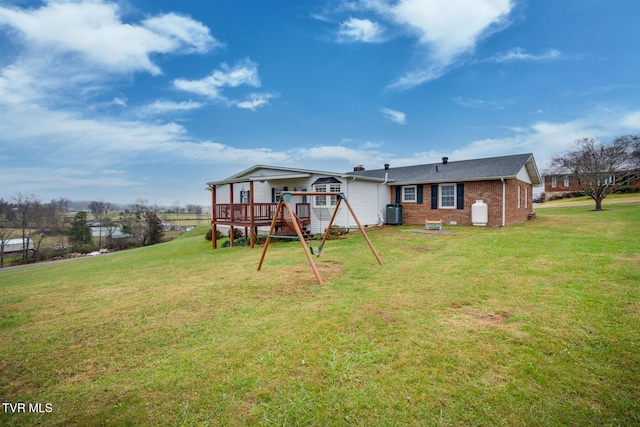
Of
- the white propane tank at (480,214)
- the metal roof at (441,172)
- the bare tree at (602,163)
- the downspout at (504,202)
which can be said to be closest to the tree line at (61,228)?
the metal roof at (441,172)

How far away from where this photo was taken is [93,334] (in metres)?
4.36

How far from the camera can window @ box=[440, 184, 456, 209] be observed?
1677 cm

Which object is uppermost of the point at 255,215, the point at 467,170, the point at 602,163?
the point at 602,163

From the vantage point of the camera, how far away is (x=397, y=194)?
18.8 m

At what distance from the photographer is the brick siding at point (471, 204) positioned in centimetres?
1546

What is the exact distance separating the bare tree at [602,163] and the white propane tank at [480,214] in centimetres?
1520

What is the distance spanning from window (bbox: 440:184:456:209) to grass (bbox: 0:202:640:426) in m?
10.2

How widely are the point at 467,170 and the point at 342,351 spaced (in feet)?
54.4

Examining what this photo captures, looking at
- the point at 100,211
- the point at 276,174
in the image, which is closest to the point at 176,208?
the point at 100,211

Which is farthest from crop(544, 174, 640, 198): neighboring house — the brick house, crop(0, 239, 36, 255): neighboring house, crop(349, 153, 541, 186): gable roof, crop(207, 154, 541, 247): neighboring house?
crop(0, 239, 36, 255): neighboring house

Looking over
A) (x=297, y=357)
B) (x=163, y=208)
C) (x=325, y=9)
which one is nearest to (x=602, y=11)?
(x=325, y=9)
